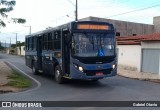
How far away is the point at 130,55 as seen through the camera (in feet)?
104

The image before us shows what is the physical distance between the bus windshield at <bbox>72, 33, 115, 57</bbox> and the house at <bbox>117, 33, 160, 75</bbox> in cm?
→ 1080

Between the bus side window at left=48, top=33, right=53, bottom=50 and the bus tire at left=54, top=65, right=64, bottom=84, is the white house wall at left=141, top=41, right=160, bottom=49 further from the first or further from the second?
the bus tire at left=54, top=65, right=64, bottom=84

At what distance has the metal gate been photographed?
26812mm

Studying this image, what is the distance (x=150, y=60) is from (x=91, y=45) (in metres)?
12.8

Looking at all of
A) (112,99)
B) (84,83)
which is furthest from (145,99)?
(84,83)

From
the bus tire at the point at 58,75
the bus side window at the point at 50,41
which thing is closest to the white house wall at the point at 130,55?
the bus side window at the point at 50,41

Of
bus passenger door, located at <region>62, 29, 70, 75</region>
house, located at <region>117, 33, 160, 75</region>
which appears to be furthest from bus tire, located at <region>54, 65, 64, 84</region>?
house, located at <region>117, 33, 160, 75</region>

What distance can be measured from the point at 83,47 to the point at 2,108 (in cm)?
647

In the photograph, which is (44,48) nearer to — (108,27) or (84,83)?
(84,83)

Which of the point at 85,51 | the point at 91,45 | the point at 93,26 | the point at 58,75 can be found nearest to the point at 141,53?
the point at 58,75

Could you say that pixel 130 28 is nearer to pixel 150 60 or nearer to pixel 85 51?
pixel 150 60

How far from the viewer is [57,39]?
18094 mm

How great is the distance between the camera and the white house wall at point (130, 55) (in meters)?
30.0

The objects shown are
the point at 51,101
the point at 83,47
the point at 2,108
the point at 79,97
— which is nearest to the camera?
the point at 2,108
